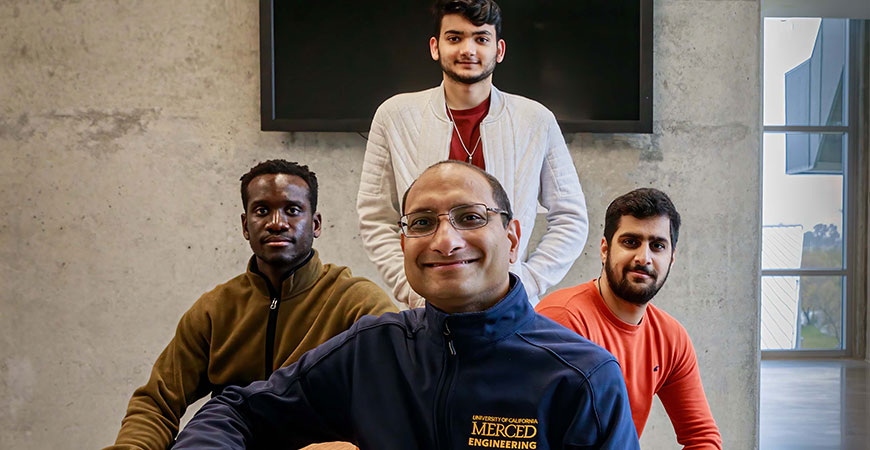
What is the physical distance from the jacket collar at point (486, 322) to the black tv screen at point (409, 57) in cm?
211

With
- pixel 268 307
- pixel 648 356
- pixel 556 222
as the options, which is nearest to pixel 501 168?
pixel 556 222

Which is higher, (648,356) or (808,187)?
(808,187)

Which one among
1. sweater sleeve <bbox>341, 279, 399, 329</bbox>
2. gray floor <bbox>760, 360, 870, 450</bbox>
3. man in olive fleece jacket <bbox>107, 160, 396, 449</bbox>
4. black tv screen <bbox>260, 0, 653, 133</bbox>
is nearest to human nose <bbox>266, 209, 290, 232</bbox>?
man in olive fleece jacket <bbox>107, 160, 396, 449</bbox>

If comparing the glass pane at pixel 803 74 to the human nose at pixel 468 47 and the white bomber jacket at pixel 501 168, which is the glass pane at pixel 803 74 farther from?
the human nose at pixel 468 47

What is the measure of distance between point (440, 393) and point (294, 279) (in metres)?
0.79

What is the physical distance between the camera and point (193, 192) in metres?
3.52

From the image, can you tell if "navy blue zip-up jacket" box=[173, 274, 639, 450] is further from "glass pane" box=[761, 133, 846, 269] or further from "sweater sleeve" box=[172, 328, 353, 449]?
"glass pane" box=[761, 133, 846, 269]

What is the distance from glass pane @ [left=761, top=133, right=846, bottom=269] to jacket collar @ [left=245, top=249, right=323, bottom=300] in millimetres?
6029

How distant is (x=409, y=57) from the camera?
3.39 m

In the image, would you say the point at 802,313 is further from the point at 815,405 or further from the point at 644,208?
the point at 644,208

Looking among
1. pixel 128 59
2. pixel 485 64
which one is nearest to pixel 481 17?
pixel 485 64

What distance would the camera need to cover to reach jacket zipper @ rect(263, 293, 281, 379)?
1.99 m

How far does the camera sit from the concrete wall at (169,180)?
3.50 metres

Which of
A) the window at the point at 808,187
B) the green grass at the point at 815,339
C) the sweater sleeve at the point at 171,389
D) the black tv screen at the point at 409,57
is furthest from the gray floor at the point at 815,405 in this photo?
the sweater sleeve at the point at 171,389
